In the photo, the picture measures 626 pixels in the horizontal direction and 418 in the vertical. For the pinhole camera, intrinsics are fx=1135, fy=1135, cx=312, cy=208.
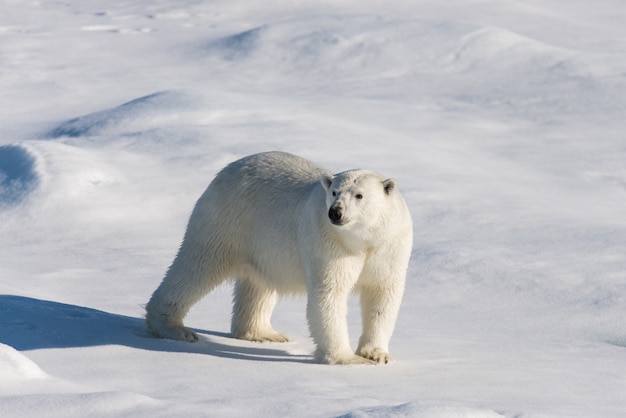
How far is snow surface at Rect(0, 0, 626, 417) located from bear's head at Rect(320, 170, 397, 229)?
0.69 meters

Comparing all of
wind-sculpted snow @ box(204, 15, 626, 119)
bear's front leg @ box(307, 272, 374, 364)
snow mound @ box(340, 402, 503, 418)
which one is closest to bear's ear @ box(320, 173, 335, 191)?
bear's front leg @ box(307, 272, 374, 364)

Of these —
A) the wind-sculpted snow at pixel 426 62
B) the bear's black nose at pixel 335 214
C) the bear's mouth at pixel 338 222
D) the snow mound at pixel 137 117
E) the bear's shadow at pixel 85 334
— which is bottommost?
the bear's shadow at pixel 85 334

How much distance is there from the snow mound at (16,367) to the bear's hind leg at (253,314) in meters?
1.77

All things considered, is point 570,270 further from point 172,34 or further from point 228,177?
point 172,34

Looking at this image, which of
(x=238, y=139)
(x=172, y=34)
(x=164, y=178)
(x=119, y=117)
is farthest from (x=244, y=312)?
(x=172, y=34)

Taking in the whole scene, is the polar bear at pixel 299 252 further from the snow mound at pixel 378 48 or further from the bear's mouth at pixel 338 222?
the snow mound at pixel 378 48

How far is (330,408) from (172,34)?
49.5ft

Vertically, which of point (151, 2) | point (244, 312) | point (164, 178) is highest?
point (151, 2)

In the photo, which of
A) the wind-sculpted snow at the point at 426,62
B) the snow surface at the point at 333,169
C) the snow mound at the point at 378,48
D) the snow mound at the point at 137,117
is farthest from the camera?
the snow mound at the point at 378,48

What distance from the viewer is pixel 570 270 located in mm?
7656

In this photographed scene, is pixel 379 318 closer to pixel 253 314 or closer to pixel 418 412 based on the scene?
pixel 253 314

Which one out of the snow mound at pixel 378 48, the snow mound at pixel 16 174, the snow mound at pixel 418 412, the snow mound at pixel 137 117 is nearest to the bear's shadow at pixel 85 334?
the snow mound at pixel 418 412

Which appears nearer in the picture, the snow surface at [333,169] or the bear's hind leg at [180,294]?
the snow surface at [333,169]

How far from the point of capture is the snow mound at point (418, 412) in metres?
3.78
